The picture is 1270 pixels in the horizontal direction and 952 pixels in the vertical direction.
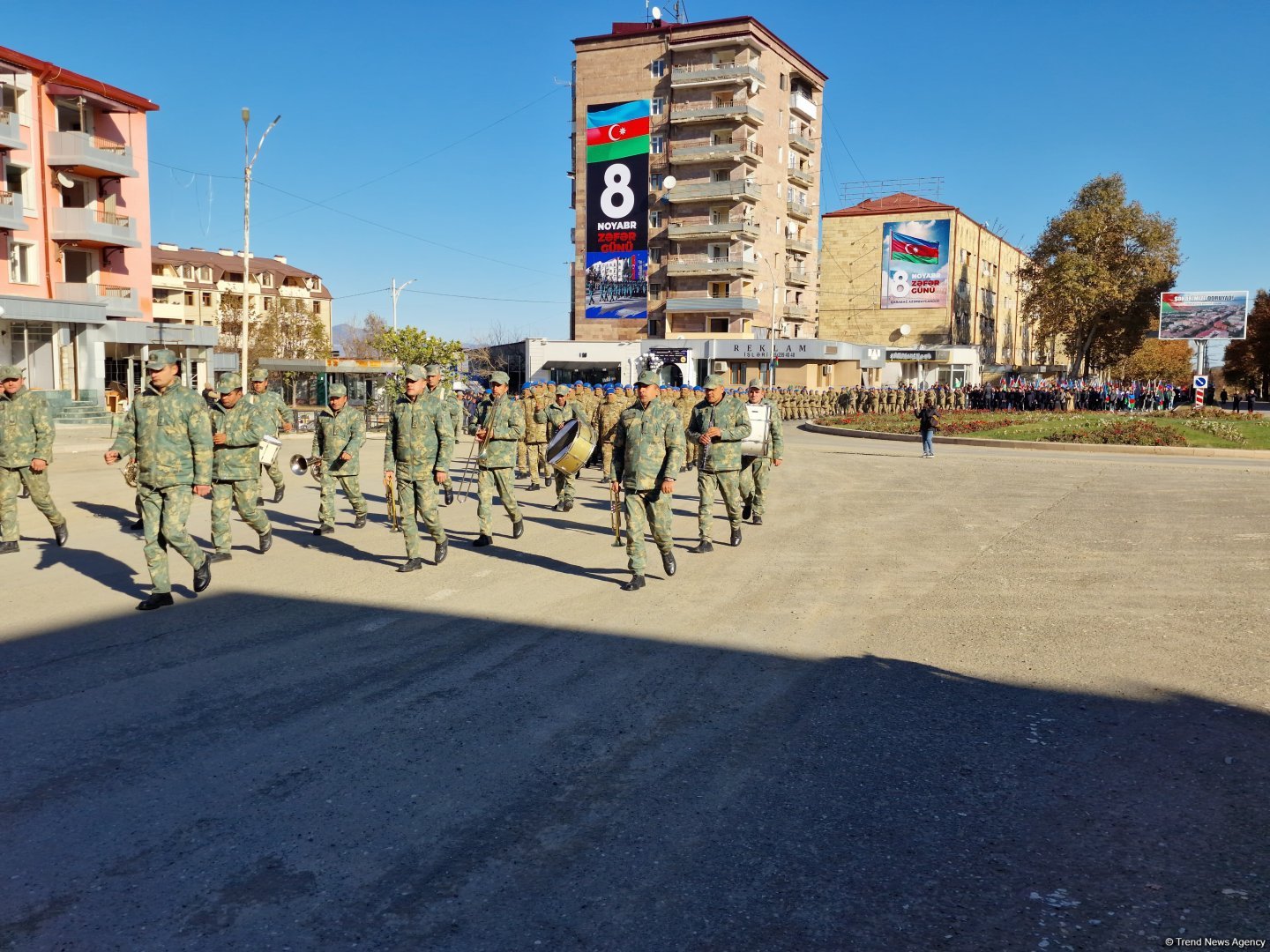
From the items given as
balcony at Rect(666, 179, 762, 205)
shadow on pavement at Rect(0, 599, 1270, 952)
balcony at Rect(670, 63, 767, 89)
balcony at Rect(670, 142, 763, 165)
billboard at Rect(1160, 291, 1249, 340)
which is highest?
balcony at Rect(670, 63, 767, 89)

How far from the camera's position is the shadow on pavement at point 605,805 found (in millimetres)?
3348

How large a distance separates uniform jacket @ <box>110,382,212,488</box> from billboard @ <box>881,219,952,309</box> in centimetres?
7012

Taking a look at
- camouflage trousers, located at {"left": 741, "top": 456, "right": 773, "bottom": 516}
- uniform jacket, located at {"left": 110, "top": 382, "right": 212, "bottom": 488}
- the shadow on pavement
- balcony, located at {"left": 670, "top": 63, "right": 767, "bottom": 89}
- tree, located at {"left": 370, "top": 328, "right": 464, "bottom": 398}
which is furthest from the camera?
balcony, located at {"left": 670, "top": 63, "right": 767, "bottom": 89}

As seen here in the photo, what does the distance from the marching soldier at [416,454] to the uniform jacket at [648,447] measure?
1730 millimetres

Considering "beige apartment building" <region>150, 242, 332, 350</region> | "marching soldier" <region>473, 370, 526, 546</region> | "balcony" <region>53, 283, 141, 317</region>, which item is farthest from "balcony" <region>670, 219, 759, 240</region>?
"marching soldier" <region>473, 370, 526, 546</region>

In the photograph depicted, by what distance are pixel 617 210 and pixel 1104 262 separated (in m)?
32.7

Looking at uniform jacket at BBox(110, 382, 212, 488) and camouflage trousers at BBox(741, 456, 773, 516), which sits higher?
uniform jacket at BBox(110, 382, 212, 488)

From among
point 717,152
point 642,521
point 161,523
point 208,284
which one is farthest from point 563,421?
point 208,284

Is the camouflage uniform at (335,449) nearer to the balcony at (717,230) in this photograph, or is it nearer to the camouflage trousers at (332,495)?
the camouflage trousers at (332,495)

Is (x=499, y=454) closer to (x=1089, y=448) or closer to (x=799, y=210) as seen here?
(x=1089, y=448)

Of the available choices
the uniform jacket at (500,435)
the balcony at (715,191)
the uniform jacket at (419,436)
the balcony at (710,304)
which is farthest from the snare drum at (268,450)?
the balcony at (715,191)

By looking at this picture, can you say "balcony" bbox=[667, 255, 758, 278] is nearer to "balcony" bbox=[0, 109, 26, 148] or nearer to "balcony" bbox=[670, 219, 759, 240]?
"balcony" bbox=[670, 219, 759, 240]

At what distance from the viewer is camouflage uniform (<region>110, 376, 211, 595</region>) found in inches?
300

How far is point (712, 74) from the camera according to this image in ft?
205
